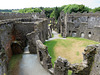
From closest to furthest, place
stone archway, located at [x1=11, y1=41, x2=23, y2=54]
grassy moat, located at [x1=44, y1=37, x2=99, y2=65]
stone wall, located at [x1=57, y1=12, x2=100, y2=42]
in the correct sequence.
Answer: stone archway, located at [x1=11, y1=41, x2=23, y2=54], grassy moat, located at [x1=44, y1=37, x2=99, y2=65], stone wall, located at [x1=57, y1=12, x2=100, y2=42]

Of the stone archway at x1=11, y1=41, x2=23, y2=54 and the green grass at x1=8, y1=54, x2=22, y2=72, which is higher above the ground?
the stone archway at x1=11, y1=41, x2=23, y2=54

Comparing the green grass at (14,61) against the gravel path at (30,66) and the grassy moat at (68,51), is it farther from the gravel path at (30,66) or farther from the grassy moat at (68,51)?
the grassy moat at (68,51)

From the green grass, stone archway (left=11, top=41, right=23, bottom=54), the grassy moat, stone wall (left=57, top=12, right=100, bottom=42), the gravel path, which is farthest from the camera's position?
stone wall (left=57, top=12, right=100, bottom=42)

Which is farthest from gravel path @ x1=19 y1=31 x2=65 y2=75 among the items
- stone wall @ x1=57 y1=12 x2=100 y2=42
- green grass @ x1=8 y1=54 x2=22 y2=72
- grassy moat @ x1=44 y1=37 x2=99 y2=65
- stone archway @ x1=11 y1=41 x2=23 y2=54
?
stone wall @ x1=57 y1=12 x2=100 y2=42

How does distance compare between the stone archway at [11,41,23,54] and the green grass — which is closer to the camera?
the green grass

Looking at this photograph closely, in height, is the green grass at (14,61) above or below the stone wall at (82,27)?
below

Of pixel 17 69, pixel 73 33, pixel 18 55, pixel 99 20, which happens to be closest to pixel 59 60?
pixel 17 69

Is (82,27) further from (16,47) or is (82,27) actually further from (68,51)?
(16,47)

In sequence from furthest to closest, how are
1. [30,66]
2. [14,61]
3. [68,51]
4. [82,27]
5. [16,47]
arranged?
[82,27], [68,51], [16,47], [14,61], [30,66]

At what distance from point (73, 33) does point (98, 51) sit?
2091cm

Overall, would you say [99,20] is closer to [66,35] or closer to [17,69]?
[66,35]

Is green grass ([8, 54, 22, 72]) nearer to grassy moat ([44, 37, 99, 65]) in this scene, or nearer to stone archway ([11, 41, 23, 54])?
stone archway ([11, 41, 23, 54])

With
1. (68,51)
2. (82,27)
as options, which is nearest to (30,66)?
(68,51)

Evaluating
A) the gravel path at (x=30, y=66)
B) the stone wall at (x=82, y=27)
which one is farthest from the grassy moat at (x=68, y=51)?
the stone wall at (x=82, y=27)
